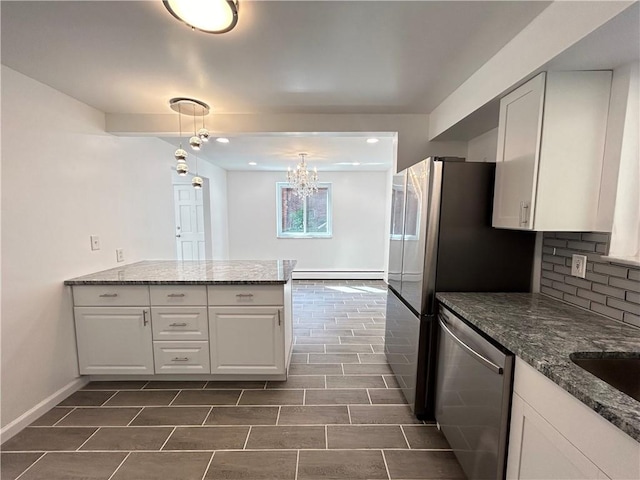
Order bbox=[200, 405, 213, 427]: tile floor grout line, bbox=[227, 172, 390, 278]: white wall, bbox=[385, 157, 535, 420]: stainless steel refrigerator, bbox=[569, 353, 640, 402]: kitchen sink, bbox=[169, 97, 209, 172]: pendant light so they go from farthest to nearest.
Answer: bbox=[227, 172, 390, 278]: white wall < bbox=[169, 97, 209, 172]: pendant light < bbox=[200, 405, 213, 427]: tile floor grout line < bbox=[385, 157, 535, 420]: stainless steel refrigerator < bbox=[569, 353, 640, 402]: kitchen sink

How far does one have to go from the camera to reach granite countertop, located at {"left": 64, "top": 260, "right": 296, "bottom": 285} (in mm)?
2195

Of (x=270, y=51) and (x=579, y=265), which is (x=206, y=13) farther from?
(x=579, y=265)

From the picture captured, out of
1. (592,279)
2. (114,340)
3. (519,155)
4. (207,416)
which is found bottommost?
(207,416)

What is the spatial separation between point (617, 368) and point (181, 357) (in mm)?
2626

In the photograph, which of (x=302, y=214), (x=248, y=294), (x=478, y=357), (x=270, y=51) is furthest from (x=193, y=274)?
(x=302, y=214)

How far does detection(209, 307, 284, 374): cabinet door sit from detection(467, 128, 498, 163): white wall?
212 centimetres

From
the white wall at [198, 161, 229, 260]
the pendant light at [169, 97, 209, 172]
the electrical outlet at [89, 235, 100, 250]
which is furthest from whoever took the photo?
the white wall at [198, 161, 229, 260]

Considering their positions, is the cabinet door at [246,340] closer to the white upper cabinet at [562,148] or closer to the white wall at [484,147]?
the white upper cabinet at [562,148]

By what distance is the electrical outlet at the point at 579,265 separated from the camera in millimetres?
1497

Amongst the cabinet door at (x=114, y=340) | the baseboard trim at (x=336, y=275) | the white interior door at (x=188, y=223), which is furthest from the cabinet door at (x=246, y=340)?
the baseboard trim at (x=336, y=275)

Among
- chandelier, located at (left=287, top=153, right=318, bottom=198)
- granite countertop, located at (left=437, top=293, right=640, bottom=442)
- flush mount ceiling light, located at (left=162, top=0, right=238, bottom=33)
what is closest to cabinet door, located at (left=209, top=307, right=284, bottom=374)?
granite countertop, located at (left=437, top=293, right=640, bottom=442)

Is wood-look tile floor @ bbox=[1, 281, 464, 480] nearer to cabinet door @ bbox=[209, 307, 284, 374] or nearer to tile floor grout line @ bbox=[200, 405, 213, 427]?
tile floor grout line @ bbox=[200, 405, 213, 427]

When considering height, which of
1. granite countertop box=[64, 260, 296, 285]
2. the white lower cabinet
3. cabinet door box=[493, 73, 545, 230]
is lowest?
the white lower cabinet

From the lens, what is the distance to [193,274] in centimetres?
241
